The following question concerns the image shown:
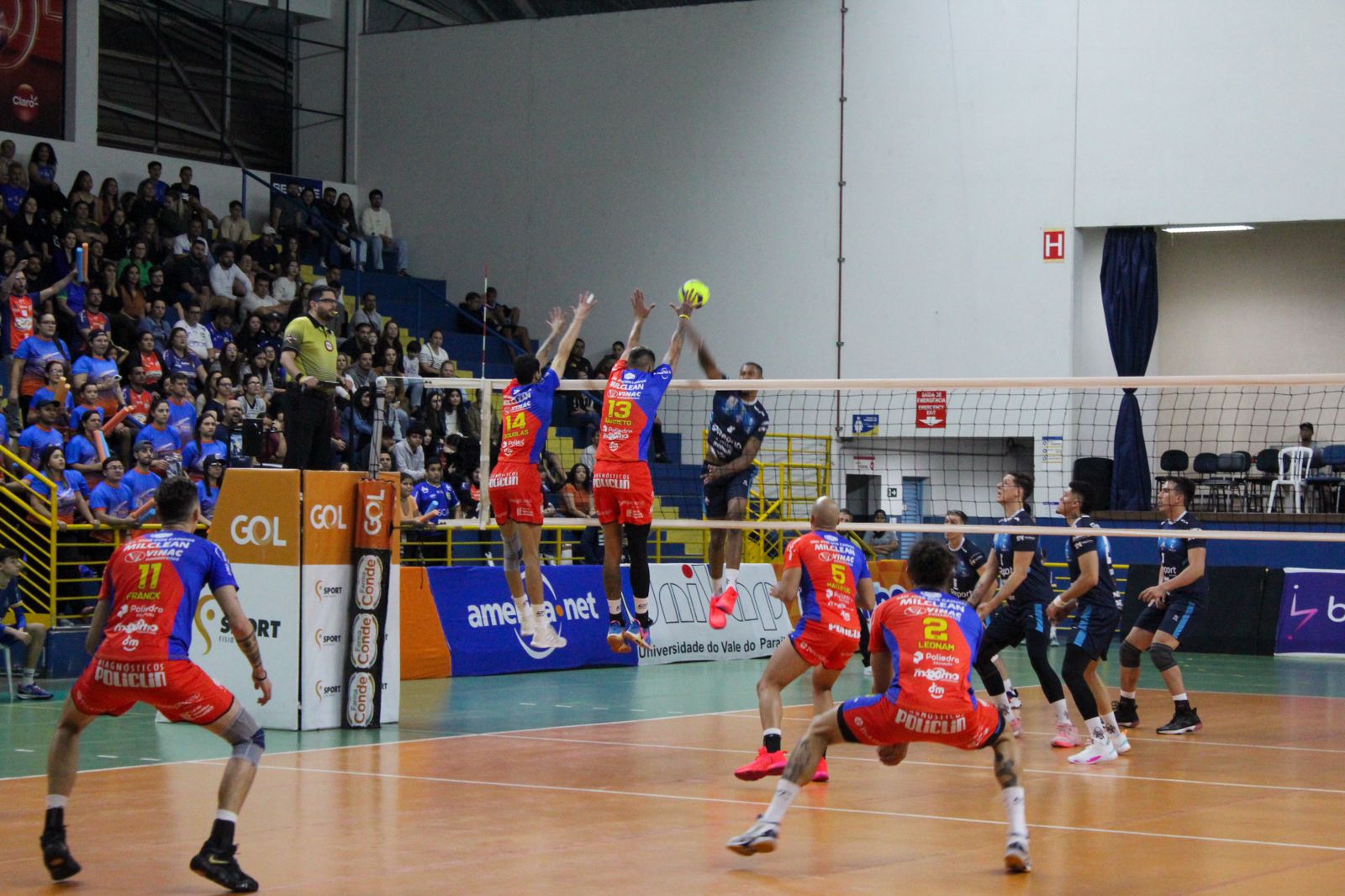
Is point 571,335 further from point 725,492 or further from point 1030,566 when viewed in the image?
point 1030,566

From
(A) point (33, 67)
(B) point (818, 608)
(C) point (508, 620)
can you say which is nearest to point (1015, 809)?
(B) point (818, 608)

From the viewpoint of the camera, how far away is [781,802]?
25.2 ft

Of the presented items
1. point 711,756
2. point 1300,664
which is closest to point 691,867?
point 711,756

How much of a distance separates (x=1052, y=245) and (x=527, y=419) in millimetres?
14686

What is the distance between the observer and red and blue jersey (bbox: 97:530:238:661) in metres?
7.39

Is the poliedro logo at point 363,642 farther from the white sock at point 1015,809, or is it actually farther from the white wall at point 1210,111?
the white wall at point 1210,111

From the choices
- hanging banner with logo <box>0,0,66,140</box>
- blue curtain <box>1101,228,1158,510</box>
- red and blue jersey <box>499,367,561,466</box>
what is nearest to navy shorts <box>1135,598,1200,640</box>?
red and blue jersey <box>499,367,561,466</box>

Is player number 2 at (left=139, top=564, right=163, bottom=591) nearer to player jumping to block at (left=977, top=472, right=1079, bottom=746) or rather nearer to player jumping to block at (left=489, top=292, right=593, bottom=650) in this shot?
player jumping to block at (left=489, top=292, right=593, bottom=650)

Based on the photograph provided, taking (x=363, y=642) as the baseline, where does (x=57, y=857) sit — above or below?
below

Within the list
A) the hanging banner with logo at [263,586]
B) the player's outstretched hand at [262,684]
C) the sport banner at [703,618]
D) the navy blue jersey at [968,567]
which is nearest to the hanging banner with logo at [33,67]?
the sport banner at [703,618]

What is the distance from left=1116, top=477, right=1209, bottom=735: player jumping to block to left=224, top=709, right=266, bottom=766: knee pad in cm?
861

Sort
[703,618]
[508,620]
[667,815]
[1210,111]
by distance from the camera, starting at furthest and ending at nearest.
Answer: [1210,111]
[703,618]
[508,620]
[667,815]

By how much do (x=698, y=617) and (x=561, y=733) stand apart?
7685 mm

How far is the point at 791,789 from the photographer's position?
25.2 ft
